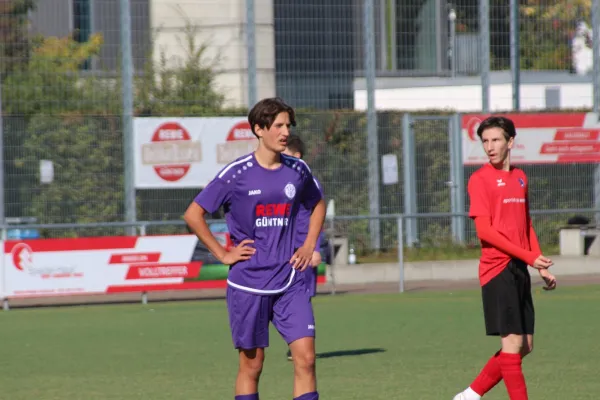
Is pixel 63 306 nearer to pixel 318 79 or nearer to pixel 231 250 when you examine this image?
pixel 318 79

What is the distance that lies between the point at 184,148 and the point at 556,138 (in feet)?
23.0

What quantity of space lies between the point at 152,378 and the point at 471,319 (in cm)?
567

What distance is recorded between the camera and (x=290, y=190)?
7180 mm

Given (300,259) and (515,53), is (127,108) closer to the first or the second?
(515,53)

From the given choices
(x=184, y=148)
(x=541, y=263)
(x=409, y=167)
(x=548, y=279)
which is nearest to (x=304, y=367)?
(x=541, y=263)

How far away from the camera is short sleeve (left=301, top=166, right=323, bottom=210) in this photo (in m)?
7.34

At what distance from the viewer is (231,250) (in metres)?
7.18

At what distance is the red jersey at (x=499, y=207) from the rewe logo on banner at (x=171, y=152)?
47.7 ft

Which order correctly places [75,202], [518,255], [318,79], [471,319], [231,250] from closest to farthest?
1. [231,250]
2. [518,255]
3. [471,319]
4. [75,202]
5. [318,79]

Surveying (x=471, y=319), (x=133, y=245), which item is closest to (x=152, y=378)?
(x=471, y=319)

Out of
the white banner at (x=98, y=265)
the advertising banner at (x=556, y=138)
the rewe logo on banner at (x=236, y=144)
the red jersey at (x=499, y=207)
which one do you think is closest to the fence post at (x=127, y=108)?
the rewe logo on banner at (x=236, y=144)

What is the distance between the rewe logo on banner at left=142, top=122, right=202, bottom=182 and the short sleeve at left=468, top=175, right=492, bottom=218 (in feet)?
47.8

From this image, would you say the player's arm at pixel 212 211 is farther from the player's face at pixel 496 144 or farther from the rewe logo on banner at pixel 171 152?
the rewe logo on banner at pixel 171 152

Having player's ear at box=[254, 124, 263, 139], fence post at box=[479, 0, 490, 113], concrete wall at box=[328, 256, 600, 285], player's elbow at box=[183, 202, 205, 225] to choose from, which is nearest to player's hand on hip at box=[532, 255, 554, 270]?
player's ear at box=[254, 124, 263, 139]
